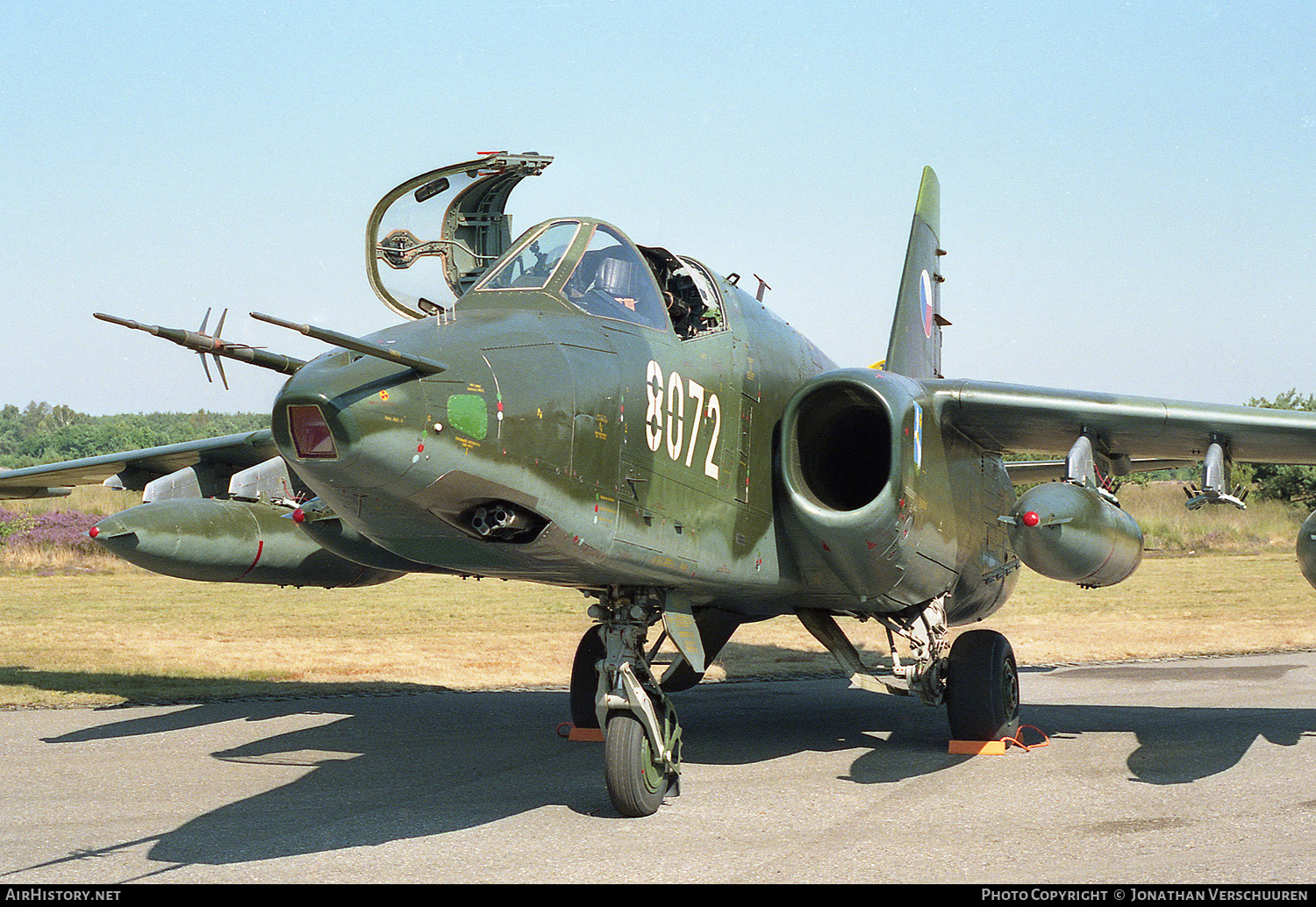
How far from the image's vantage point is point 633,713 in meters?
7.34

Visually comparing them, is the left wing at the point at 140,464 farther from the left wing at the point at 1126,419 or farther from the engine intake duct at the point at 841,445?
the left wing at the point at 1126,419

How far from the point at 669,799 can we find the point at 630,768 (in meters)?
0.80

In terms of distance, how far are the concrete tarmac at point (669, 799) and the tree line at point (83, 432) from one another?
1299 inches

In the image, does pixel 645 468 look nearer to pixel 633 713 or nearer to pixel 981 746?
pixel 633 713

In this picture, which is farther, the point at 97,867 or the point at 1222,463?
the point at 1222,463

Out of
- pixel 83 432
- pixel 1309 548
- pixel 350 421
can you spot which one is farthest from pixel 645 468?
Answer: pixel 83 432

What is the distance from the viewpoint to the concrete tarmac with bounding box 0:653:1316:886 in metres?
6.02

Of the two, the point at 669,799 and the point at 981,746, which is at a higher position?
the point at 669,799

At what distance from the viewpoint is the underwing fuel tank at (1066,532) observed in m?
7.74

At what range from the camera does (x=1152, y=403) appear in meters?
8.95

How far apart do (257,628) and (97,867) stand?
14.1m

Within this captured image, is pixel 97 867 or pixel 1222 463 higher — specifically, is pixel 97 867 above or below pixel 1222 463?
below

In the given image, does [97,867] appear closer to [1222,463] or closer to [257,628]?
[1222,463]
